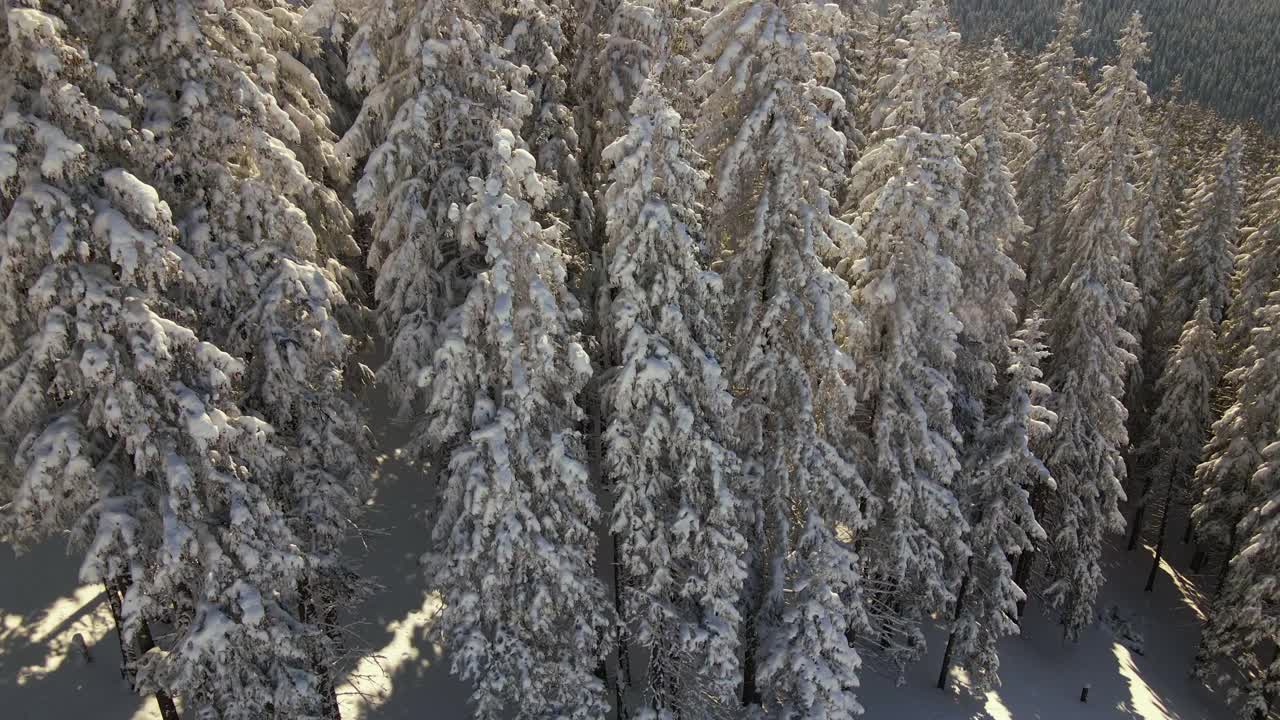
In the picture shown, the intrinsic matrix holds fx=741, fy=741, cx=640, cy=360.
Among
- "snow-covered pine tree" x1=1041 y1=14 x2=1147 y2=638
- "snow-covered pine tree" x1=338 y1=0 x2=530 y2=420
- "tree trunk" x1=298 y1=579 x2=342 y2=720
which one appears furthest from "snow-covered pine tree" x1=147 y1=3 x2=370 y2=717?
"snow-covered pine tree" x1=1041 y1=14 x2=1147 y2=638

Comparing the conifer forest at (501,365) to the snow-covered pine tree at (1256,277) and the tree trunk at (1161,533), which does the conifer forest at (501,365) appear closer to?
the tree trunk at (1161,533)

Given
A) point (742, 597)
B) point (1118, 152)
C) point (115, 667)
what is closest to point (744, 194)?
point (742, 597)

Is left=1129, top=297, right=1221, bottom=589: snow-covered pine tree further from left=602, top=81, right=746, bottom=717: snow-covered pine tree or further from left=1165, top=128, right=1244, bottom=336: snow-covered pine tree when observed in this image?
left=602, top=81, right=746, bottom=717: snow-covered pine tree

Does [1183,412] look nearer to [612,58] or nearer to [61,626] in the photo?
[612,58]

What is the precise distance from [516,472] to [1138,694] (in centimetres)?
2556

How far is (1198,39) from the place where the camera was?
17450 centimetres

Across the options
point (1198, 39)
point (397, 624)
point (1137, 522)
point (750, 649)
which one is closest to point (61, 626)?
point (397, 624)

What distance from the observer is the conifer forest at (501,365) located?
37.4 ft

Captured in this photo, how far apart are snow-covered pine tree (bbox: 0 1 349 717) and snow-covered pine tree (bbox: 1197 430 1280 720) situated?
95.0 ft

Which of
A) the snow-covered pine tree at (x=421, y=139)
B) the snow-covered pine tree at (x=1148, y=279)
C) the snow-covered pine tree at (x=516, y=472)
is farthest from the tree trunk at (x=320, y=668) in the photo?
the snow-covered pine tree at (x=1148, y=279)

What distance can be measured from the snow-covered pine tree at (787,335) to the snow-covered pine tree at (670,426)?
3.40 feet

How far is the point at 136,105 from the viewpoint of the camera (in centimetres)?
1191

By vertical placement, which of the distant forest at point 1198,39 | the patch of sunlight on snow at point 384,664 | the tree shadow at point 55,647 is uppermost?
the distant forest at point 1198,39

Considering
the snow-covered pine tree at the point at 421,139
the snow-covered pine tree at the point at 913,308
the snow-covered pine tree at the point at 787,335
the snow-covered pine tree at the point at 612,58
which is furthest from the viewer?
the snow-covered pine tree at the point at 612,58
